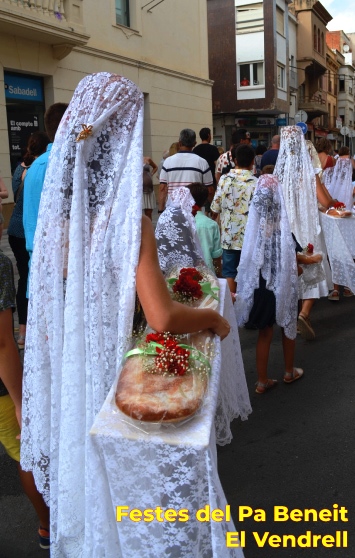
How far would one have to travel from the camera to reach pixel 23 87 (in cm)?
1281

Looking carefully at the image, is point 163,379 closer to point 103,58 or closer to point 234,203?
point 234,203

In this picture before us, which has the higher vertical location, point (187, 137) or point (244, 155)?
point (187, 137)

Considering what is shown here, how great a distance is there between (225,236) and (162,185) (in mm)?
1433

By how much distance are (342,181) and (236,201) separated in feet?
10.7

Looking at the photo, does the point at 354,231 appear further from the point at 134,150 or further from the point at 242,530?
the point at 134,150

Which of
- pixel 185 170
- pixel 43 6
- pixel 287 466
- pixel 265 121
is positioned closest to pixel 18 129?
pixel 43 6

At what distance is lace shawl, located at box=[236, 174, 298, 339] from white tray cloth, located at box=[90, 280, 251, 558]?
2.55 metres

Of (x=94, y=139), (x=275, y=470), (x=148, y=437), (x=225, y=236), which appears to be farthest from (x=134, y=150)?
(x=225, y=236)

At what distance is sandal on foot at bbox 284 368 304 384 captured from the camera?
4.61m

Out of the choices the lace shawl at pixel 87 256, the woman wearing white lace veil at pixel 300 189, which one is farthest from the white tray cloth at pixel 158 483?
the woman wearing white lace veil at pixel 300 189

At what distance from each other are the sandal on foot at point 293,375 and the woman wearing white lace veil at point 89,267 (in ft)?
8.91

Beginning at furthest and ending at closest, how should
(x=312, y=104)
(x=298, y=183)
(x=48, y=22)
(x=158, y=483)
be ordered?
1. (x=312, y=104)
2. (x=48, y=22)
3. (x=298, y=183)
4. (x=158, y=483)

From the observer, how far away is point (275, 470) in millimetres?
3311

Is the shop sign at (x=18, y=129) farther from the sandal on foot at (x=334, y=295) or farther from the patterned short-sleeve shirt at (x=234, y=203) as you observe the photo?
the sandal on foot at (x=334, y=295)
